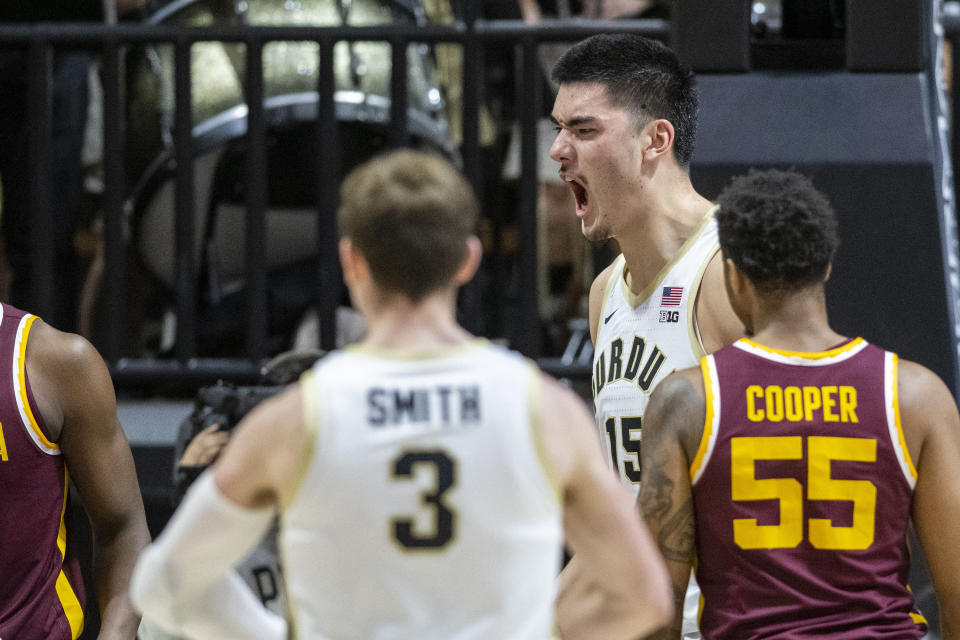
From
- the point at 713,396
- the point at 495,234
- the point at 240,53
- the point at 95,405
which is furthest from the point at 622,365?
the point at 240,53

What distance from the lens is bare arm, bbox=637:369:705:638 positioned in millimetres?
2418

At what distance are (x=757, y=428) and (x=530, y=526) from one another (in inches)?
28.3

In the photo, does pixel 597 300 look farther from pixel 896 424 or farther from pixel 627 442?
pixel 896 424

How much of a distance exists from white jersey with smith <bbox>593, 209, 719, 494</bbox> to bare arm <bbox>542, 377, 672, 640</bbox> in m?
1.06

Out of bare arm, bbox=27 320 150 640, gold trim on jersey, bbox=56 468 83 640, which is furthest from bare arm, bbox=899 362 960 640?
gold trim on jersey, bbox=56 468 83 640

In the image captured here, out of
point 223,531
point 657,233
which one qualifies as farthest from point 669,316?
point 223,531

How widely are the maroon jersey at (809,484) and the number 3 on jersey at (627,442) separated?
1.81ft

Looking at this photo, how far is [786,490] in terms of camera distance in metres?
2.38

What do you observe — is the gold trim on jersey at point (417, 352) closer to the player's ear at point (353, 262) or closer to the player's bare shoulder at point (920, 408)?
the player's ear at point (353, 262)

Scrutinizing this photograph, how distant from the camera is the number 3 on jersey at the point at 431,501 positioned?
1767 mm

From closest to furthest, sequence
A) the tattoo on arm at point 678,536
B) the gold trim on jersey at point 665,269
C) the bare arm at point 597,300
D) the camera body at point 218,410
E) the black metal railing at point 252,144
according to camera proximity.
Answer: the tattoo on arm at point 678,536 < the gold trim on jersey at point 665,269 < the bare arm at point 597,300 < the camera body at point 218,410 < the black metal railing at point 252,144

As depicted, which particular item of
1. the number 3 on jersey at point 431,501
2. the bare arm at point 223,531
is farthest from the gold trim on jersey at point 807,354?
the bare arm at point 223,531

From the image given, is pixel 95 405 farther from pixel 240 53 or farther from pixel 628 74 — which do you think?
pixel 240 53

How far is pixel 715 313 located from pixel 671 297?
0.13 meters
